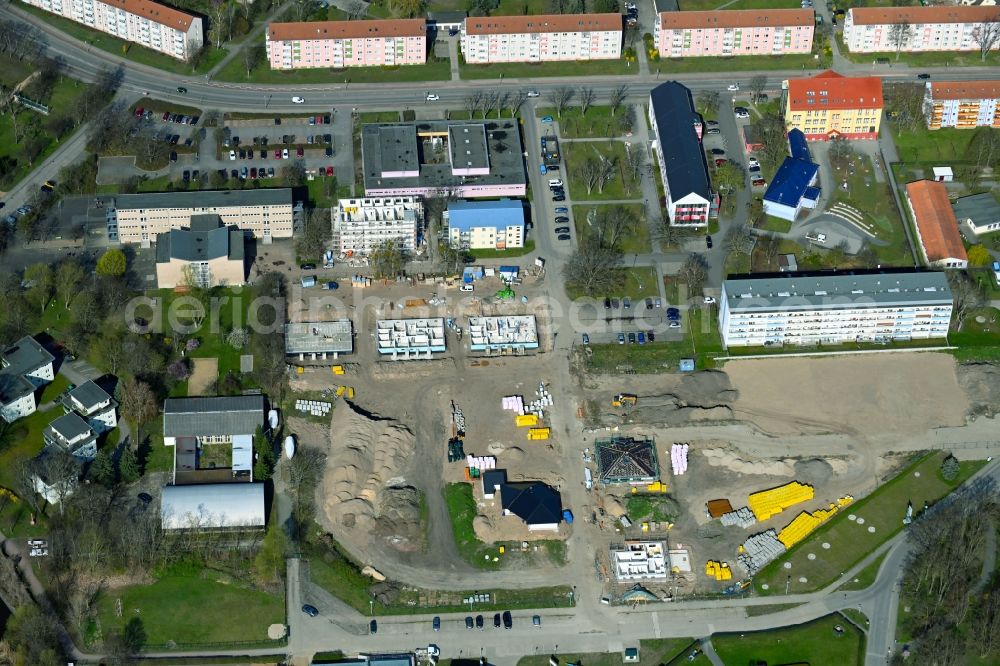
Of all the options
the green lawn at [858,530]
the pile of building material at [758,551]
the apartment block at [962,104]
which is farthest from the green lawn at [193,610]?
the apartment block at [962,104]

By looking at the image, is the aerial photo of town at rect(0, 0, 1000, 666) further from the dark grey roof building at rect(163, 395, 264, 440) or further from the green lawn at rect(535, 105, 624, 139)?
the green lawn at rect(535, 105, 624, 139)

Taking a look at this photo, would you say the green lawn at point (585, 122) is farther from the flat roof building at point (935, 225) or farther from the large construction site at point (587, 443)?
the flat roof building at point (935, 225)

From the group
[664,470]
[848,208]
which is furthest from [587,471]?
[848,208]

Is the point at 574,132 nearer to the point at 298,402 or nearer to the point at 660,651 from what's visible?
the point at 298,402

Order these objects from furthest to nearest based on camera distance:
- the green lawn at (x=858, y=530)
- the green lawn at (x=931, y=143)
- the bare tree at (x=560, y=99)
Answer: the bare tree at (x=560, y=99), the green lawn at (x=931, y=143), the green lawn at (x=858, y=530)

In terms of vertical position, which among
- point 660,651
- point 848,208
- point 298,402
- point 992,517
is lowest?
point 660,651

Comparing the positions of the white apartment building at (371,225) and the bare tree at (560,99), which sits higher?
the bare tree at (560,99)
